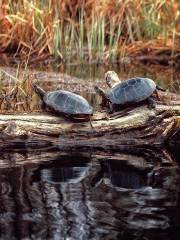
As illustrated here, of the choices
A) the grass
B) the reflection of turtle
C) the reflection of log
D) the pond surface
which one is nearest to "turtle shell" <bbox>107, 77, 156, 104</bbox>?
the reflection of turtle

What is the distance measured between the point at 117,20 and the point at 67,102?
20.1ft

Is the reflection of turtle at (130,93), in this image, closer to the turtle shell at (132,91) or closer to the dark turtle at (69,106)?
Result: the turtle shell at (132,91)

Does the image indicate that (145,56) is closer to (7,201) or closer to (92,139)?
(92,139)

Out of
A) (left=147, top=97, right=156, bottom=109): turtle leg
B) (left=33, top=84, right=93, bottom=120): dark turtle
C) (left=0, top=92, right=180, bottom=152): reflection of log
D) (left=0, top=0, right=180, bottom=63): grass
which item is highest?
(left=33, top=84, right=93, bottom=120): dark turtle

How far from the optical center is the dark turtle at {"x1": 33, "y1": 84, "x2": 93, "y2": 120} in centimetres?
522

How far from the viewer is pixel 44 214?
11.7 feet

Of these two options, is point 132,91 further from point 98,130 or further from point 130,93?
point 98,130

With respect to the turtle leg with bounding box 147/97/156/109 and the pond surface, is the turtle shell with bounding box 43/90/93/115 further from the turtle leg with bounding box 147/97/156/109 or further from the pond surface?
the turtle leg with bounding box 147/97/156/109

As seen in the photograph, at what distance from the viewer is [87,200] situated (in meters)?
3.84

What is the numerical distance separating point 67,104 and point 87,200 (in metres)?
1.57

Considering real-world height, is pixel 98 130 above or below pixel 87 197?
below

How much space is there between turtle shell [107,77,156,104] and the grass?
4.59 m

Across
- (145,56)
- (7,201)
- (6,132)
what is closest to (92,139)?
(6,132)

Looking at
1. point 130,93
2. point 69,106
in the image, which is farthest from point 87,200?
point 130,93
